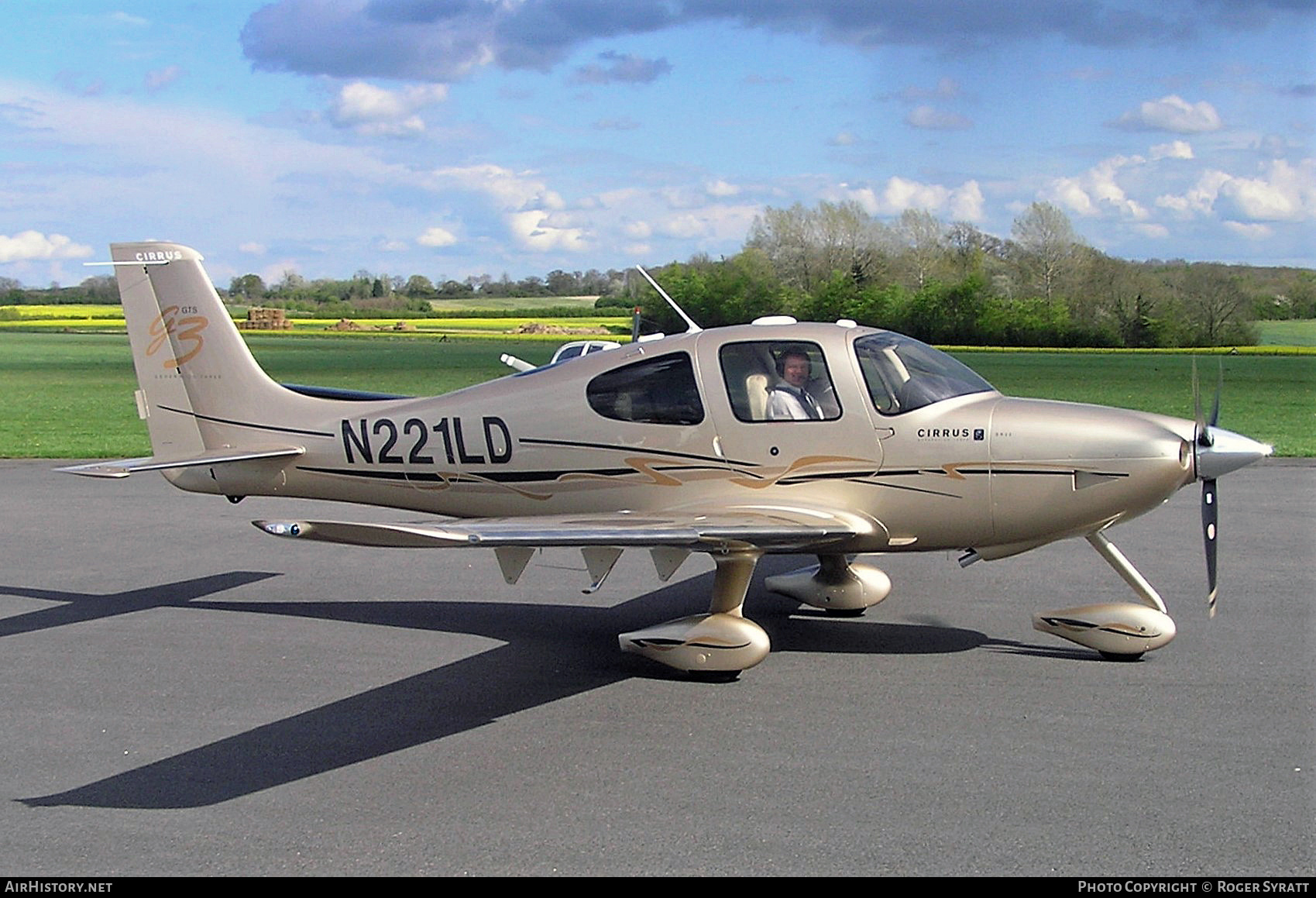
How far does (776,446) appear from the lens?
7840 mm

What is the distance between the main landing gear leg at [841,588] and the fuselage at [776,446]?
3.46 ft

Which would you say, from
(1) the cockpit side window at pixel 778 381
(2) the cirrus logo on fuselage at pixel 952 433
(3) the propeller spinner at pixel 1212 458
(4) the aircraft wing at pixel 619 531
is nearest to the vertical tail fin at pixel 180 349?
(4) the aircraft wing at pixel 619 531

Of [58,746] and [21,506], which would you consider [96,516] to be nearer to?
[21,506]

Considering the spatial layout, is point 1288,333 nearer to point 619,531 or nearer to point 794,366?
point 794,366

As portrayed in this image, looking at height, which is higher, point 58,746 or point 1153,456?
point 1153,456

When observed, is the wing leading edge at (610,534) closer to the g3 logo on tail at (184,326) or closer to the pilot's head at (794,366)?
the pilot's head at (794,366)

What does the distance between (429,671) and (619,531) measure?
186cm

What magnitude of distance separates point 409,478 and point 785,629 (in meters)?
2.94

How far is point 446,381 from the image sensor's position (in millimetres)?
40469

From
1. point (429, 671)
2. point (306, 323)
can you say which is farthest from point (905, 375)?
point (306, 323)

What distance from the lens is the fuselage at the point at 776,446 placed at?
7391mm

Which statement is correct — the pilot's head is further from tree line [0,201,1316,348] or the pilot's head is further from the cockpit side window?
tree line [0,201,1316,348]

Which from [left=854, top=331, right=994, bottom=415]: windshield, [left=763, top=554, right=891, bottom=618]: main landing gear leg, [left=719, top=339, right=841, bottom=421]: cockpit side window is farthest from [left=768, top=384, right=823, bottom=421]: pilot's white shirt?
[left=763, top=554, right=891, bottom=618]: main landing gear leg
